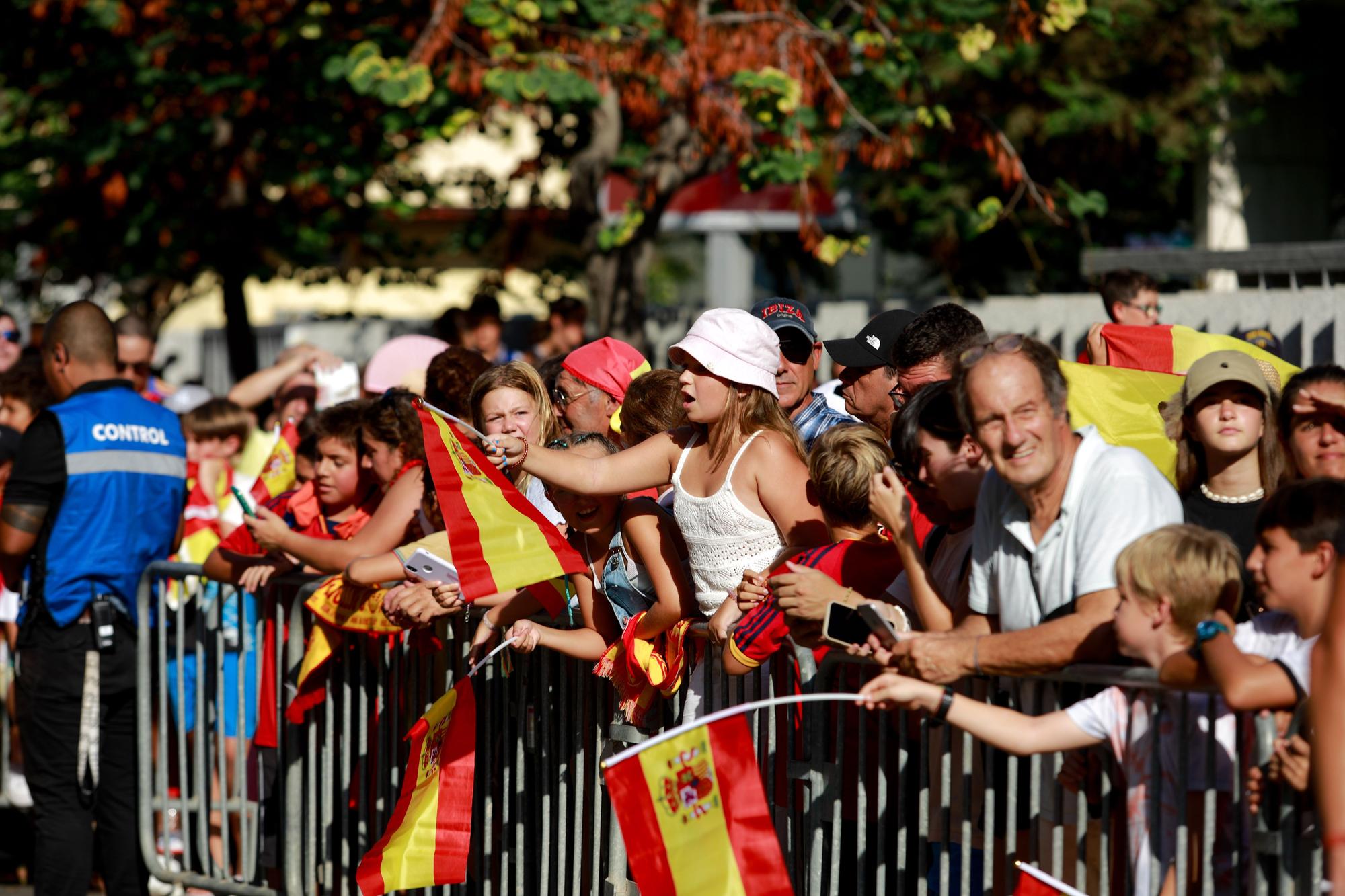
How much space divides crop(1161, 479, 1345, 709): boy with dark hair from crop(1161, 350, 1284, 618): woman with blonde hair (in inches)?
39.3

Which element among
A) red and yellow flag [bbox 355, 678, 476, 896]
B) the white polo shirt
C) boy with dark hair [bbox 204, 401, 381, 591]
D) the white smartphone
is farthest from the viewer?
boy with dark hair [bbox 204, 401, 381, 591]

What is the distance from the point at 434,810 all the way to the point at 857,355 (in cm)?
216

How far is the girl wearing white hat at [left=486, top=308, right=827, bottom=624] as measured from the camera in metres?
4.55

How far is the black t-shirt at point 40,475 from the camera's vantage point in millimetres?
6520

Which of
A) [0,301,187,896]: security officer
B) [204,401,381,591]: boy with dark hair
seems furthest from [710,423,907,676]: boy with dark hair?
[0,301,187,896]: security officer

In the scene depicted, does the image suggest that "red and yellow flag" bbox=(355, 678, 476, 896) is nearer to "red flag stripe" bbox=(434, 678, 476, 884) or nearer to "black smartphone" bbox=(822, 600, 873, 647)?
"red flag stripe" bbox=(434, 678, 476, 884)

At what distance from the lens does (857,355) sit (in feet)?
18.7

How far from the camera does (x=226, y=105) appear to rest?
12930 millimetres

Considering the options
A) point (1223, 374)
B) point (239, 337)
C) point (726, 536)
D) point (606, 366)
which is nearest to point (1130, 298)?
point (606, 366)

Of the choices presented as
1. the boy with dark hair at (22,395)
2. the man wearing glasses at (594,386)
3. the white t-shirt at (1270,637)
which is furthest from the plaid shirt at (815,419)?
the boy with dark hair at (22,395)

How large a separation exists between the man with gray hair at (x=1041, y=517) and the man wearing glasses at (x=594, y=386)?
2.10 metres

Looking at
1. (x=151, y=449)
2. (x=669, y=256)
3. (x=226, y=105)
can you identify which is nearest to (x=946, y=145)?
(x=226, y=105)

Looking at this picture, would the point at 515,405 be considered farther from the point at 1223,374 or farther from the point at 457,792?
the point at 1223,374

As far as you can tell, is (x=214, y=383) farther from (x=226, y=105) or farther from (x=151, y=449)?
(x=151, y=449)
